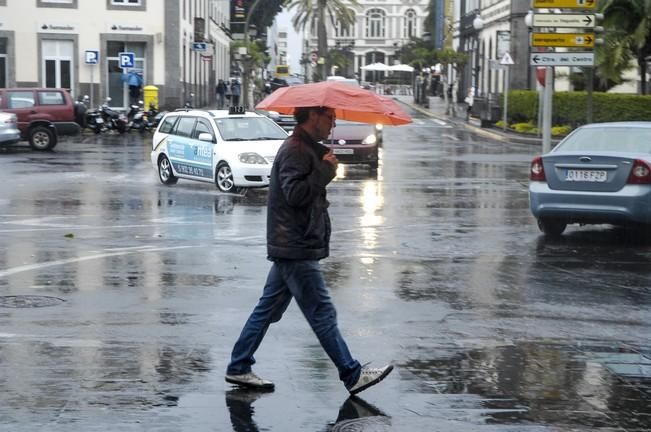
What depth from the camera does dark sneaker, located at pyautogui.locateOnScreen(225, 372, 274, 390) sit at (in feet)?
23.2

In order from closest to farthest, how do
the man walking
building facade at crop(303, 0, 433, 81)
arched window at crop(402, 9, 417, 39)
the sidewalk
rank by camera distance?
the man walking, the sidewalk, building facade at crop(303, 0, 433, 81), arched window at crop(402, 9, 417, 39)

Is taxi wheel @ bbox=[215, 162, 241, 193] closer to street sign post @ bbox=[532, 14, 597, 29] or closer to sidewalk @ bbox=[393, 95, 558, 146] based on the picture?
street sign post @ bbox=[532, 14, 597, 29]

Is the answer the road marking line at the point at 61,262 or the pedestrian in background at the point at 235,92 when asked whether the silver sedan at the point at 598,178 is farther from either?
the pedestrian in background at the point at 235,92

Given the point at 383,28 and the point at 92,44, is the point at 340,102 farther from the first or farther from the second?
the point at 383,28

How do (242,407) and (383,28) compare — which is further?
(383,28)

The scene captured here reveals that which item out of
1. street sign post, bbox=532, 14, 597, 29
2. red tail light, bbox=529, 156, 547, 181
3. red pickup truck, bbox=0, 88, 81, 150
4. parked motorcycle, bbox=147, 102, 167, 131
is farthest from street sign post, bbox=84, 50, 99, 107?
red tail light, bbox=529, 156, 547, 181

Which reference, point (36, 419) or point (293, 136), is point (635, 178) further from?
point (36, 419)

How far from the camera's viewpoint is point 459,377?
296 inches

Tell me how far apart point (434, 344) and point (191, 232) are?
7188 millimetres

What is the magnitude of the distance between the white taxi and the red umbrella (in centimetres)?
1315

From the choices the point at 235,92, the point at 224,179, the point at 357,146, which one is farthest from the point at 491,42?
the point at 224,179

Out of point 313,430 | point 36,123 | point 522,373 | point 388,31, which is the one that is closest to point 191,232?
point 522,373

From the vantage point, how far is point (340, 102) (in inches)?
281

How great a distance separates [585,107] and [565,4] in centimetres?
1867
